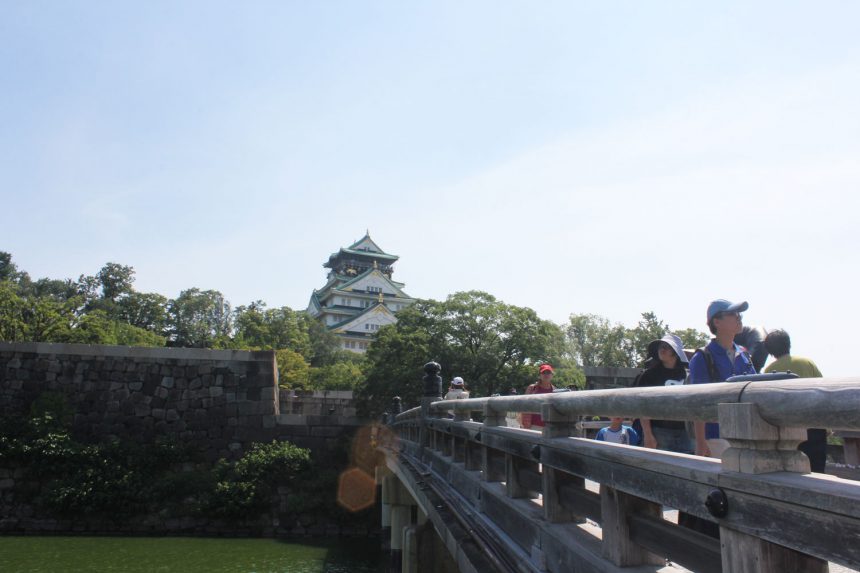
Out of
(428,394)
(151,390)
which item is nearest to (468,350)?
(151,390)

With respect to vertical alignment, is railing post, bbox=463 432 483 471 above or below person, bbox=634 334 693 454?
below

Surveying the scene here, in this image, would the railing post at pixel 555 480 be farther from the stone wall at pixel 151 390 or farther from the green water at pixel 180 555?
the stone wall at pixel 151 390

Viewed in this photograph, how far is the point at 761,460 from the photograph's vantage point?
1.83 m

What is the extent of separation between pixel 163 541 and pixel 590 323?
144ft

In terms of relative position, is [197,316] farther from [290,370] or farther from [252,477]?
[252,477]

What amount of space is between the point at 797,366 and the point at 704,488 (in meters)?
2.07

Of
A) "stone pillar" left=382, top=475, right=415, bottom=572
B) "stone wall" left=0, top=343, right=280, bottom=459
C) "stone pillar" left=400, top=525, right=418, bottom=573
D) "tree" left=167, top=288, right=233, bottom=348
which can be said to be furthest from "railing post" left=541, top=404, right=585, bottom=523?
"tree" left=167, top=288, right=233, bottom=348

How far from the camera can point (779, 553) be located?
184 cm

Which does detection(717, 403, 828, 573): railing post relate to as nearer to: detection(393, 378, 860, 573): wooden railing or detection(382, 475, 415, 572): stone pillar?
detection(393, 378, 860, 573): wooden railing

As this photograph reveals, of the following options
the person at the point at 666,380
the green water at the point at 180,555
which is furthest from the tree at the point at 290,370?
the person at the point at 666,380

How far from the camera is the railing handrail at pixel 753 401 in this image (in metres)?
1.55

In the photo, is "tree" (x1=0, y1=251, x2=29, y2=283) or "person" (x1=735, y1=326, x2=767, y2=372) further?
"tree" (x1=0, y1=251, x2=29, y2=283)

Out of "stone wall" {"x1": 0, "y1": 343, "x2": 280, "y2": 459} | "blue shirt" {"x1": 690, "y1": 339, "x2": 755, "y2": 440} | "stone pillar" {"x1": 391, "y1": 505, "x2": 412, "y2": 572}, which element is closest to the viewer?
"blue shirt" {"x1": 690, "y1": 339, "x2": 755, "y2": 440}

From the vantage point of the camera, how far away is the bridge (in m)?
1.62
